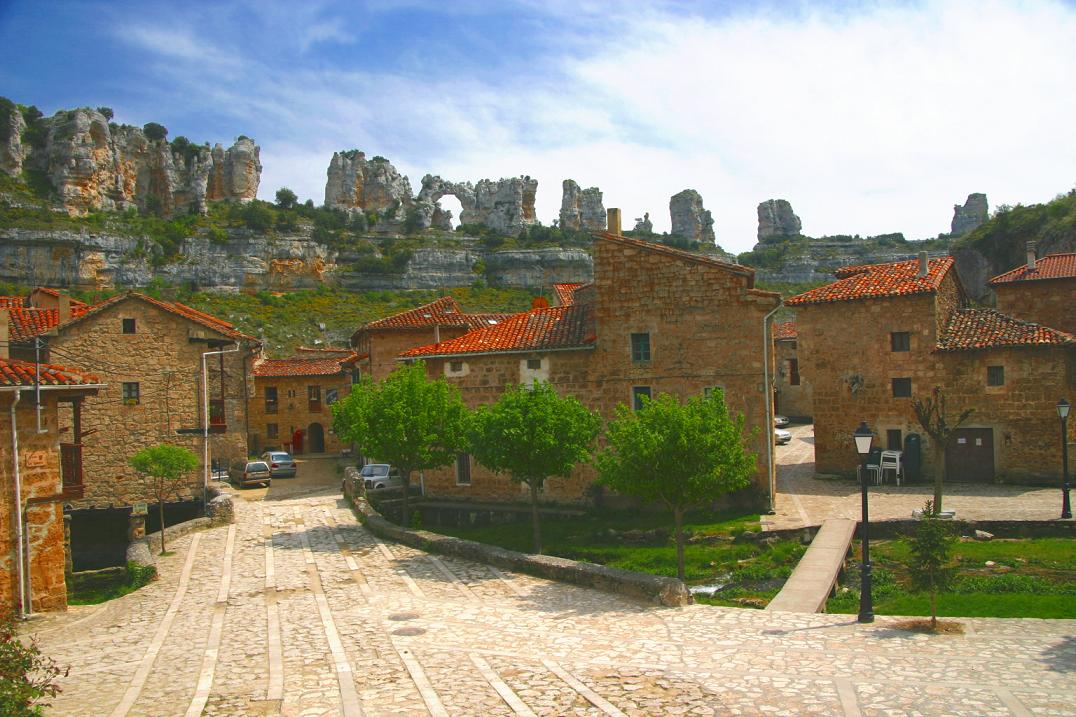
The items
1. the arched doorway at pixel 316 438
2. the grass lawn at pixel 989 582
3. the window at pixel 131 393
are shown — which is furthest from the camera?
the arched doorway at pixel 316 438

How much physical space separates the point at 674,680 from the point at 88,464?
26.5m

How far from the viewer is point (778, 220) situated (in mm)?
119375

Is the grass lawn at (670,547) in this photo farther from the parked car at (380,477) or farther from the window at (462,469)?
the parked car at (380,477)

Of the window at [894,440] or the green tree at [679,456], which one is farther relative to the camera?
the window at [894,440]

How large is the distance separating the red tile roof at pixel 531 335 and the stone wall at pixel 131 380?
30.3 ft

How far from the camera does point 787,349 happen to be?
5359 cm

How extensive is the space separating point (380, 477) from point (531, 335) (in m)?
9.34

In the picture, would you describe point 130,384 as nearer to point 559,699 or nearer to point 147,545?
point 147,545

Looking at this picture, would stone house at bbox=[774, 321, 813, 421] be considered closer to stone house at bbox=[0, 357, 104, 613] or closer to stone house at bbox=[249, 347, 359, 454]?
stone house at bbox=[249, 347, 359, 454]

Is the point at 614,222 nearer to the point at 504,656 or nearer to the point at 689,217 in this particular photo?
the point at 504,656

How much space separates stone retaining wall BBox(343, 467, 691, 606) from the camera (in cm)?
1441

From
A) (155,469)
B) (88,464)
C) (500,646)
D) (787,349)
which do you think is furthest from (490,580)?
(787,349)

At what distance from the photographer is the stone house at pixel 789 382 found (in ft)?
176

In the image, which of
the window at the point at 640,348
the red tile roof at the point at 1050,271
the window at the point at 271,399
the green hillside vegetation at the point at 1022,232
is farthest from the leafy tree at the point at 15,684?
the green hillside vegetation at the point at 1022,232
